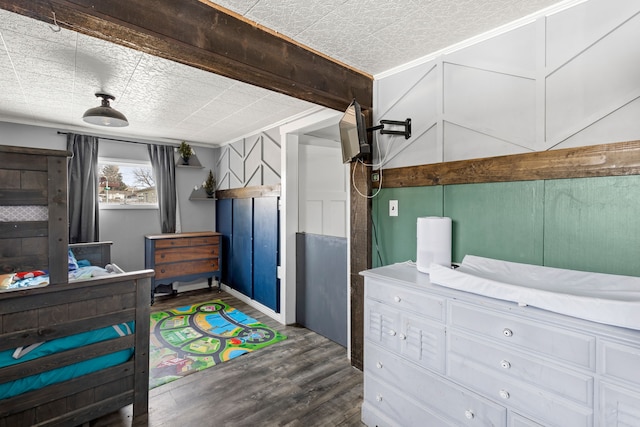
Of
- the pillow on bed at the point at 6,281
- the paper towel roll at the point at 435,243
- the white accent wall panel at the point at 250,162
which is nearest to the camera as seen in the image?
the paper towel roll at the point at 435,243

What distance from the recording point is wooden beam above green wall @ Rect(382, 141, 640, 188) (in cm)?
138

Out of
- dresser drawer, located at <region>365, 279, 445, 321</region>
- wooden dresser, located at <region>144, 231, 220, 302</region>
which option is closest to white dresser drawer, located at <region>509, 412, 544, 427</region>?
dresser drawer, located at <region>365, 279, 445, 321</region>

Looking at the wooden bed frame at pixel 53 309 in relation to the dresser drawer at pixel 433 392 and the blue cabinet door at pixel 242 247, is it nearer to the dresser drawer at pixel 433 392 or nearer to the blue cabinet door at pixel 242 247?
the dresser drawer at pixel 433 392

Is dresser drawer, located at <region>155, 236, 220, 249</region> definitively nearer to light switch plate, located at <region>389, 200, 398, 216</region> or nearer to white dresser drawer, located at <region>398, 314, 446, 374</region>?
light switch plate, located at <region>389, 200, 398, 216</region>

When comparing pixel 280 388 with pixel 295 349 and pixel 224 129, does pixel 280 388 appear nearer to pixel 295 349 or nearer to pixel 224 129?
pixel 295 349

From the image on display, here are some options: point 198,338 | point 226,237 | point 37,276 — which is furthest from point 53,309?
point 226,237

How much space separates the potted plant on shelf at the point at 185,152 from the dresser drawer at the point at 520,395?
4.53 m

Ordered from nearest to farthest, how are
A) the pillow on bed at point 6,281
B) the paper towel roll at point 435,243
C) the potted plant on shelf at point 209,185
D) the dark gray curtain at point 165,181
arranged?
the paper towel roll at point 435,243, the pillow on bed at point 6,281, the dark gray curtain at point 165,181, the potted plant on shelf at point 209,185

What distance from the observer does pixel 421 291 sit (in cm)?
164

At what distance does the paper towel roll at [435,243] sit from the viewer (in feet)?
6.19

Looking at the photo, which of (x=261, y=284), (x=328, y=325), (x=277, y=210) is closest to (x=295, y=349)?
(x=328, y=325)

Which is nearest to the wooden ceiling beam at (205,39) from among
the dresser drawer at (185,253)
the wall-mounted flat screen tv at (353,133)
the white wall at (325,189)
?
the wall-mounted flat screen tv at (353,133)

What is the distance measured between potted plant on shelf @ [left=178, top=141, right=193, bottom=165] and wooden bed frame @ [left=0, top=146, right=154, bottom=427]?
315cm

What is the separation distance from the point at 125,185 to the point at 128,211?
0.40 m
